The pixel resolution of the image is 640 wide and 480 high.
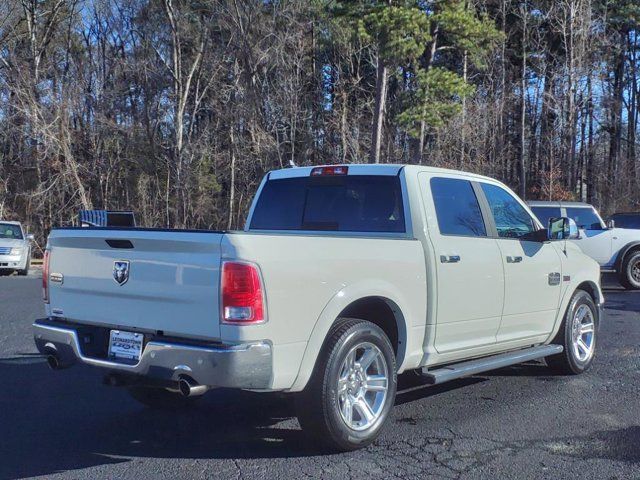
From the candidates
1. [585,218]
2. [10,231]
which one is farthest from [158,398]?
[10,231]

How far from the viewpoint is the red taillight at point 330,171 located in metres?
6.40

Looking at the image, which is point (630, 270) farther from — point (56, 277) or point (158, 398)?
point (56, 277)

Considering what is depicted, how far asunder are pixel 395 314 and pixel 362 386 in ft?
1.94

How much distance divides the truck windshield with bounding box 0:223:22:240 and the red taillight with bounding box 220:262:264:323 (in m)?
18.7

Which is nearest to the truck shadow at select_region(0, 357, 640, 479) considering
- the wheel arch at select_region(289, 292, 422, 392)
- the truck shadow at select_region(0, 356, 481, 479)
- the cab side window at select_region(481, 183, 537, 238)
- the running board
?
the truck shadow at select_region(0, 356, 481, 479)

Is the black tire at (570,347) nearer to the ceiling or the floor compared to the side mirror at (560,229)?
nearer to the floor

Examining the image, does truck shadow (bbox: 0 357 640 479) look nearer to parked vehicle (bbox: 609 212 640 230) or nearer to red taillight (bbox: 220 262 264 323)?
red taillight (bbox: 220 262 264 323)

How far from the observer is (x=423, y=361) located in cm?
577

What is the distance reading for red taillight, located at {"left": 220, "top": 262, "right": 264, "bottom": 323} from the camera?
4.42 m

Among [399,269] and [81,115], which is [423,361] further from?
[81,115]

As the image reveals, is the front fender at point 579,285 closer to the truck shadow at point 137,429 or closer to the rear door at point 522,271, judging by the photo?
the rear door at point 522,271

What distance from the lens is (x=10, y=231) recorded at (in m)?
21.6

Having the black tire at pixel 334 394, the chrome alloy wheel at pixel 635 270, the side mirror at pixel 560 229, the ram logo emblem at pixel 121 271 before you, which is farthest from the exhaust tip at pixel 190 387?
the chrome alloy wheel at pixel 635 270

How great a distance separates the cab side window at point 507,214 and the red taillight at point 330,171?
1.31 meters
